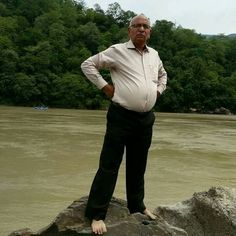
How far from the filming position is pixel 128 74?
12.8 ft

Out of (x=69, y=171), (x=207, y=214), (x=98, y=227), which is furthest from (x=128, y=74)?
(x=69, y=171)

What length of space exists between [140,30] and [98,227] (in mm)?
1491

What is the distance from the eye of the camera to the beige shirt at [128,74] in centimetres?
385

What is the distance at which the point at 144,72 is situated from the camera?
155 inches

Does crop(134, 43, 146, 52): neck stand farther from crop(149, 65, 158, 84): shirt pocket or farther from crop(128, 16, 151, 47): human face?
crop(149, 65, 158, 84): shirt pocket

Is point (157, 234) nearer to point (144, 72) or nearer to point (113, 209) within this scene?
point (113, 209)

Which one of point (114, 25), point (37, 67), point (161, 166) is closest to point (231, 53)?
point (114, 25)

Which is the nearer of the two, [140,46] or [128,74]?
[128,74]

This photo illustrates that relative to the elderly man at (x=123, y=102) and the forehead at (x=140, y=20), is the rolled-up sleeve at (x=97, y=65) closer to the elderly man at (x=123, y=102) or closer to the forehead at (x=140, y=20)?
the elderly man at (x=123, y=102)

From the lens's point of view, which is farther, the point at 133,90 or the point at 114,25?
Result: the point at 114,25

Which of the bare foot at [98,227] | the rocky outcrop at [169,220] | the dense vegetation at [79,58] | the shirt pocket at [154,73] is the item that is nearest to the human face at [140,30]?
the shirt pocket at [154,73]

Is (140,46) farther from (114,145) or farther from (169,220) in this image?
(169,220)

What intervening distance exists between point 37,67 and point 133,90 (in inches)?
2479

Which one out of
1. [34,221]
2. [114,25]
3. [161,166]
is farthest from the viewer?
[114,25]
